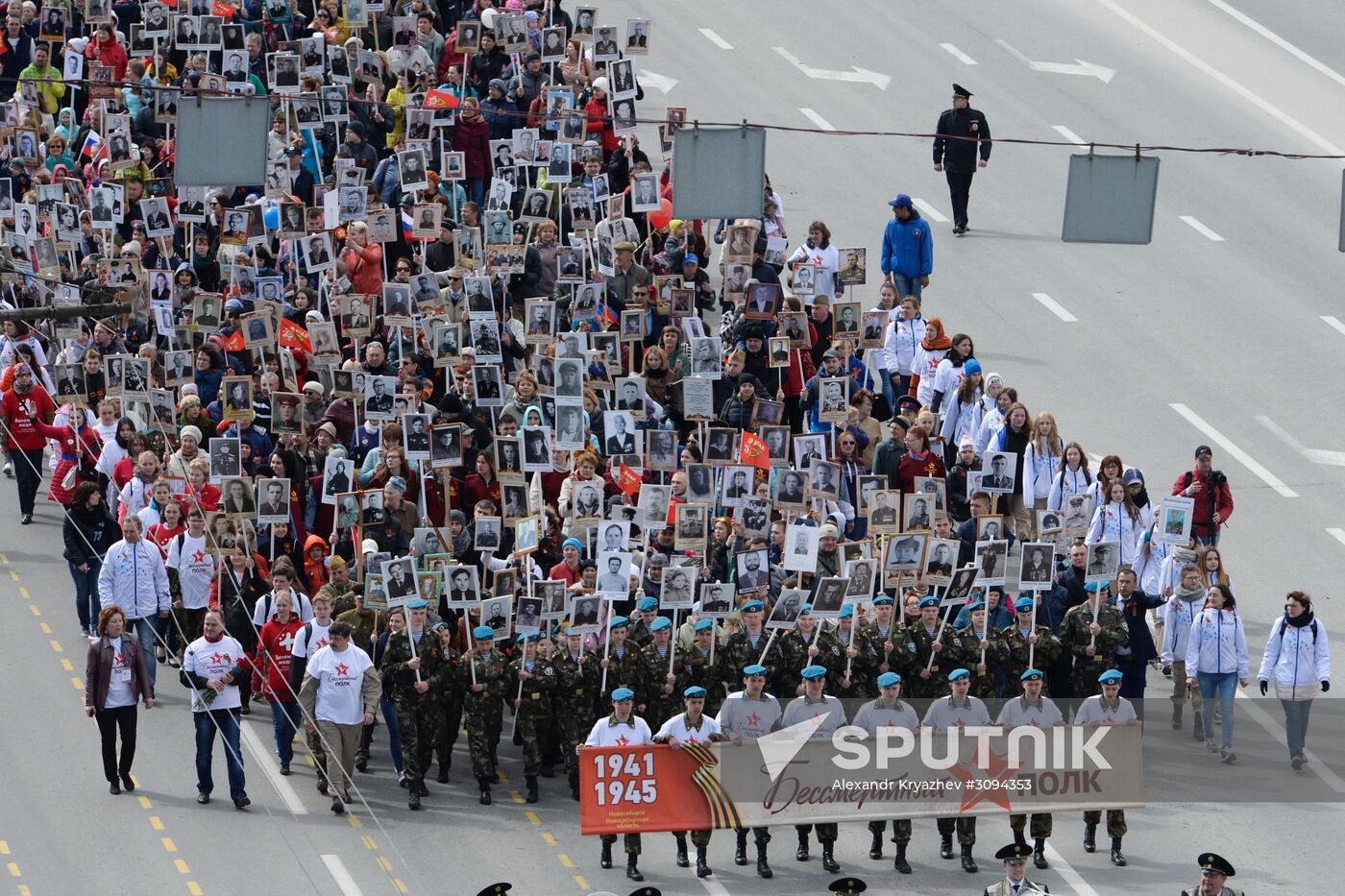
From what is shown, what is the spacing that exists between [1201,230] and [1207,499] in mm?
11455

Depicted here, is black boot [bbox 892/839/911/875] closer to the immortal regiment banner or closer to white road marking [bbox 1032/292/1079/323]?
the immortal regiment banner

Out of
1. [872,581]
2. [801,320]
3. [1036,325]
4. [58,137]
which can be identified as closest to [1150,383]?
[1036,325]

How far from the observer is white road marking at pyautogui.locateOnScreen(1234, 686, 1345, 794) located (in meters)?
26.7

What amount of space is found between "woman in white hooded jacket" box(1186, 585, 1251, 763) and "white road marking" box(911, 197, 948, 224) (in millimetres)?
13435

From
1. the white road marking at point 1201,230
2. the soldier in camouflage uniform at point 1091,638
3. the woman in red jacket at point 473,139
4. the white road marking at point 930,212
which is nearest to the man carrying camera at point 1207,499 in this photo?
the soldier in camouflage uniform at point 1091,638

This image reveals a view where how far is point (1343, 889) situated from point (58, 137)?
17.6 m

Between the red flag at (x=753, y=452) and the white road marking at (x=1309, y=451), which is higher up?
the white road marking at (x=1309, y=451)

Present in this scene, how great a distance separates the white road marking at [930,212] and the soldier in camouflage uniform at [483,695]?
15.4 meters

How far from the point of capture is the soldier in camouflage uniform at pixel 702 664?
2612 cm

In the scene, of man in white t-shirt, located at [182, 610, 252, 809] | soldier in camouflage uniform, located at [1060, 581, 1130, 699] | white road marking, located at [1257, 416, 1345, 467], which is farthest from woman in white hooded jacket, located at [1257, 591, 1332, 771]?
man in white t-shirt, located at [182, 610, 252, 809]

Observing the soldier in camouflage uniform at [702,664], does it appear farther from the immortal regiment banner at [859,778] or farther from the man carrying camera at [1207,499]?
the man carrying camera at [1207,499]

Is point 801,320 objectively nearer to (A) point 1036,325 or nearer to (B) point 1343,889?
(A) point 1036,325

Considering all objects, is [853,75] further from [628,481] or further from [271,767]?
[271,767]

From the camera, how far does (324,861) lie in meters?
24.7
